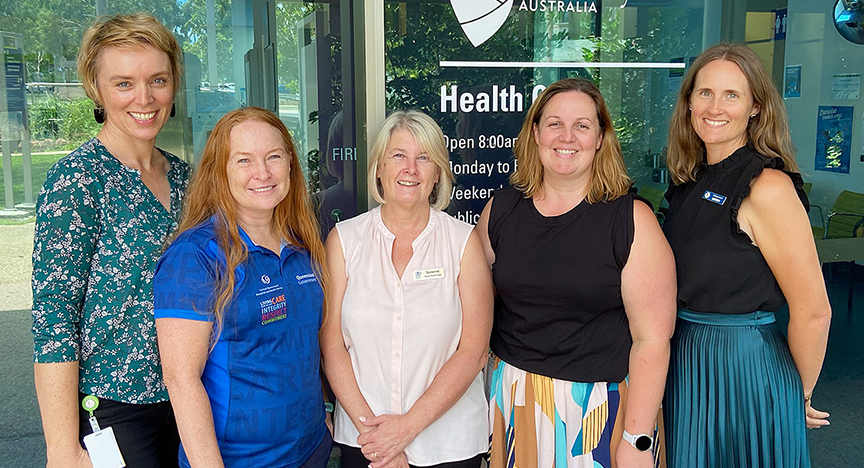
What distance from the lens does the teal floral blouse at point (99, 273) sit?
1.81 meters

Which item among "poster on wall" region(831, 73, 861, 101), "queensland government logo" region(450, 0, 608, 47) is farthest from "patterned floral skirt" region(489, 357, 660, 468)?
"poster on wall" region(831, 73, 861, 101)

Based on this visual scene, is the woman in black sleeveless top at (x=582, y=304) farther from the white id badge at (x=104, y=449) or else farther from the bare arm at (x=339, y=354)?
the white id badge at (x=104, y=449)

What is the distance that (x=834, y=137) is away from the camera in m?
3.97

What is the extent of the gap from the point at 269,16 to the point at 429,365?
1.72m

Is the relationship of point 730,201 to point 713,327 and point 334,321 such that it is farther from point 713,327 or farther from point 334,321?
point 334,321

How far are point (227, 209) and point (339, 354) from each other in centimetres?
62

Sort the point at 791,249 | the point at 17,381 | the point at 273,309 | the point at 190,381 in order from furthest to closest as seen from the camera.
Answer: the point at 17,381
the point at 791,249
the point at 273,309
the point at 190,381

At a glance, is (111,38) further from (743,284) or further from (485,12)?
(743,284)

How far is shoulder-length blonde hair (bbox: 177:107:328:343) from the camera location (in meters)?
1.88

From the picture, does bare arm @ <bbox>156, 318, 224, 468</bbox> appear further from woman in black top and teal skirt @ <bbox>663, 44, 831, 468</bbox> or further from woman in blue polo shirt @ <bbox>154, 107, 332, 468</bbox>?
woman in black top and teal skirt @ <bbox>663, 44, 831, 468</bbox>

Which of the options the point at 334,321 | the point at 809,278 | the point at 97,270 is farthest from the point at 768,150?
the point at 97,270

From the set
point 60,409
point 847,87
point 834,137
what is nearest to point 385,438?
point 60,409

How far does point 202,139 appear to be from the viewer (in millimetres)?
3096

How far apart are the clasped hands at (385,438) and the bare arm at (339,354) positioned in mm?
26
